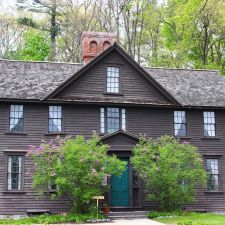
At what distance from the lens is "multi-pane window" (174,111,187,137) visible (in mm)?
26312

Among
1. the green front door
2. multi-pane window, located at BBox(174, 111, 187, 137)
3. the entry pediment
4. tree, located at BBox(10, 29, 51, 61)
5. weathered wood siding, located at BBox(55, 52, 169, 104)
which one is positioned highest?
tree, located at BBox(10, 29, 51, 61)

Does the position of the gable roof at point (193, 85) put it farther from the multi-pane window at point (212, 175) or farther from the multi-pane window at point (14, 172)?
the multi-pane window at point (14, 172)

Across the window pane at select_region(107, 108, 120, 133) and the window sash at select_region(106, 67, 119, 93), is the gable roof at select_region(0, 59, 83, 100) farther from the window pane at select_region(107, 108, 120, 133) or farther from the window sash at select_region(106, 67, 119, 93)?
the window pane at select_region(107, 108, 120, 133)

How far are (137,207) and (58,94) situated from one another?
713 centimetres

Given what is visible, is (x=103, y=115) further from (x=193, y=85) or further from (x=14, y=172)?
(x=193, y=85)

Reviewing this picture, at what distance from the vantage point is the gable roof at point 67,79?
24.7 meters

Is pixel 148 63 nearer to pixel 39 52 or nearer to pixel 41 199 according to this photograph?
pixel 39 52

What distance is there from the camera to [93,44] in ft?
92.2

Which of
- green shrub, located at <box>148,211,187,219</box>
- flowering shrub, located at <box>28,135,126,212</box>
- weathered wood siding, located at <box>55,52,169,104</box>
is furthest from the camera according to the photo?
weathered wood siding, located at <box>55,52,169,104</box>

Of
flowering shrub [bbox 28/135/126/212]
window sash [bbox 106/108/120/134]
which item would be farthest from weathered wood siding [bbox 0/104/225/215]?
flowering shrub [bbox 28/135/126/212]

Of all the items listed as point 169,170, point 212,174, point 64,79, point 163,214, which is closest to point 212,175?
point 212,174

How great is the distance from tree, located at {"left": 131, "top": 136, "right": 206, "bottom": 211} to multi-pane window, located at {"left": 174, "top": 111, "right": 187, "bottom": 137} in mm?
2476

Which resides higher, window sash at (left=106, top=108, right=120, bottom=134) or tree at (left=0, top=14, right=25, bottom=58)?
tree at (left=0, top=14, right=25, bottom=58)

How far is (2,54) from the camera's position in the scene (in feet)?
148
